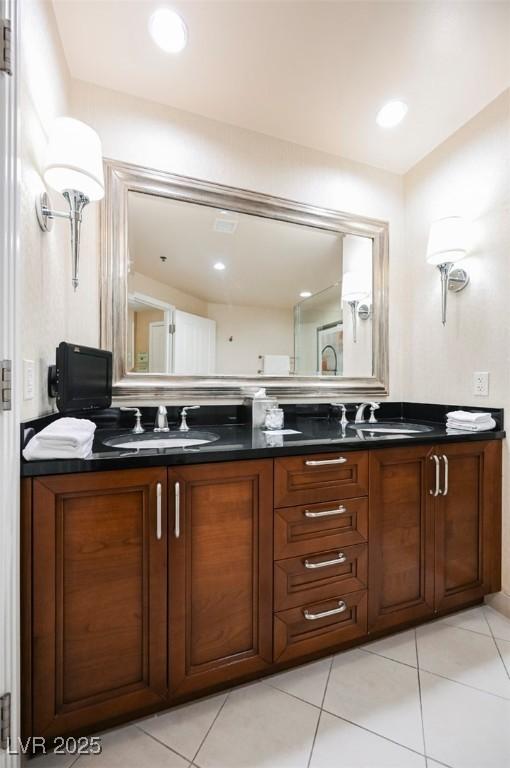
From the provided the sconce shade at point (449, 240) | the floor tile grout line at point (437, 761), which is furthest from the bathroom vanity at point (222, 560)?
the sconce shade at point (449, 240)

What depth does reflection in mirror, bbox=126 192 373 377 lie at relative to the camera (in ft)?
5.75

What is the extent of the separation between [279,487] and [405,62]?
76.3 inches

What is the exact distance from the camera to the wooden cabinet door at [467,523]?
156 cm

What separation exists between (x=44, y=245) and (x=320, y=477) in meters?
1.31

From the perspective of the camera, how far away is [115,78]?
A: 5.29ft

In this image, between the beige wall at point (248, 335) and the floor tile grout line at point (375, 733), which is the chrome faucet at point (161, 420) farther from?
the floor tile grout line at point (375, 733)

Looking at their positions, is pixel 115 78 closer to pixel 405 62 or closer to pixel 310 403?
pixel 405 62

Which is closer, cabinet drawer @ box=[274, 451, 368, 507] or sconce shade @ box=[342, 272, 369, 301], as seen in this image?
cabinet drawer @ box=[274, 451, 368, 507]

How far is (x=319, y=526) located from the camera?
1.31 m

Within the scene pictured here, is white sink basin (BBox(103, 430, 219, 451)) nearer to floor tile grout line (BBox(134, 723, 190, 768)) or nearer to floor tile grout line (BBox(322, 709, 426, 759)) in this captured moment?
floor tile grout line (BBox(134, 723, 190, 768))

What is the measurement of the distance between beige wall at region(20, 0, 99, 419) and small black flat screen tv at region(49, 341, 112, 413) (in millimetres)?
61

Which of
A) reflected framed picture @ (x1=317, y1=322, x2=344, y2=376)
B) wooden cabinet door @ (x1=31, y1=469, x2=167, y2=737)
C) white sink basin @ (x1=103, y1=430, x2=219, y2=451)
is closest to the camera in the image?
wooden cabinet door @ (x1=31, y1=469, x2=167, y2=737)

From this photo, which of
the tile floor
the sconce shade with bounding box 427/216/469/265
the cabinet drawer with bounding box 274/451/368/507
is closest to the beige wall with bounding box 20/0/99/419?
the cabinet drawer with bounding box 274/451/368/507

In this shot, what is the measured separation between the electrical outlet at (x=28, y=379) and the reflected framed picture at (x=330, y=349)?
4.88 ft
